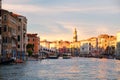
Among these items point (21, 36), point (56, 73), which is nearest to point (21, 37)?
point (21, 36)

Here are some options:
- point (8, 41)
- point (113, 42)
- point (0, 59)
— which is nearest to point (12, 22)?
point (8, 41)

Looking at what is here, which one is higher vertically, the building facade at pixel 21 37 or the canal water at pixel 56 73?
the building facade at pixel 21 37

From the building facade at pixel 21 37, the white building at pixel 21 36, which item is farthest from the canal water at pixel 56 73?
the white building at pixel 21 36

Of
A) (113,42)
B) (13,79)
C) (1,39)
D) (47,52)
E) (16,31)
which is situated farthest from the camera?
(113,42)

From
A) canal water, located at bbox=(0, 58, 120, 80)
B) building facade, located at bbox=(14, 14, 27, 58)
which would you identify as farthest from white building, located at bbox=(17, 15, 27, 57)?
canal water, located at bbox=(0, 58, 120, 80)

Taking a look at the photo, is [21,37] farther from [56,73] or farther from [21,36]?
[56,73]

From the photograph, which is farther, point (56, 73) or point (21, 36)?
point (21, 36)

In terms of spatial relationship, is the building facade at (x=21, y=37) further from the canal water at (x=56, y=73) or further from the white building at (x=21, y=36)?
the canal water at (x=56, y=73)

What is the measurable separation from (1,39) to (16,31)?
21.9 meters

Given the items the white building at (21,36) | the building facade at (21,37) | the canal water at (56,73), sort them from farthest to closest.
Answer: the white building at (21,36), the building facade at (21,37), the canal water at (56,73)

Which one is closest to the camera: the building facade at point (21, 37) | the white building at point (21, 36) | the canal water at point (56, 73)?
the canal water at point (56, 73)

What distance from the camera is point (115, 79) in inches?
1570

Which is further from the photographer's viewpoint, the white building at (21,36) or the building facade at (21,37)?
the white building at (21,36)

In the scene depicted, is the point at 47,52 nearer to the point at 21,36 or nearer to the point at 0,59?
the point at 21,36
